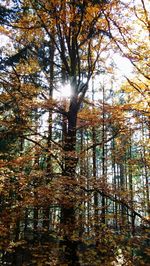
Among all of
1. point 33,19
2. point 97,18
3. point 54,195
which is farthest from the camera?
point 33,19

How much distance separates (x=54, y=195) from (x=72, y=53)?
6075 millimetres

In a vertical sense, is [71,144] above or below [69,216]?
above

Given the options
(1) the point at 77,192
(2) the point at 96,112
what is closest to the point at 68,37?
(2) the point at 96,112

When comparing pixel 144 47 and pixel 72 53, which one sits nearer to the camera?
pixel 144 47

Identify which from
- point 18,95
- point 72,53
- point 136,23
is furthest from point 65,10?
point 18,95

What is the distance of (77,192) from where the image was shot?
7637 millimetres

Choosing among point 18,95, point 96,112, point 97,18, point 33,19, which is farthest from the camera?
point 96,112

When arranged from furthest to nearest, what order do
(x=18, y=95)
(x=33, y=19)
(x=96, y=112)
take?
(x=96, y=112) < (x=18, y=95) < (x=33, y=19)

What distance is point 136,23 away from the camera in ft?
33.4

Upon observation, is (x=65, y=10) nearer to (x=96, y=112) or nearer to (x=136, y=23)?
(x=136, y=23)

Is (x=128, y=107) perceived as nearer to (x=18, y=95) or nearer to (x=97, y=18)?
(x=97, y=18)

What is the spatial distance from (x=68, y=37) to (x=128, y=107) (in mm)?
3681

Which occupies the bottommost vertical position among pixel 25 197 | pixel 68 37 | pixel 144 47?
pixel 25 197

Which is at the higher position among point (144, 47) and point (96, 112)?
point (144, 47)
